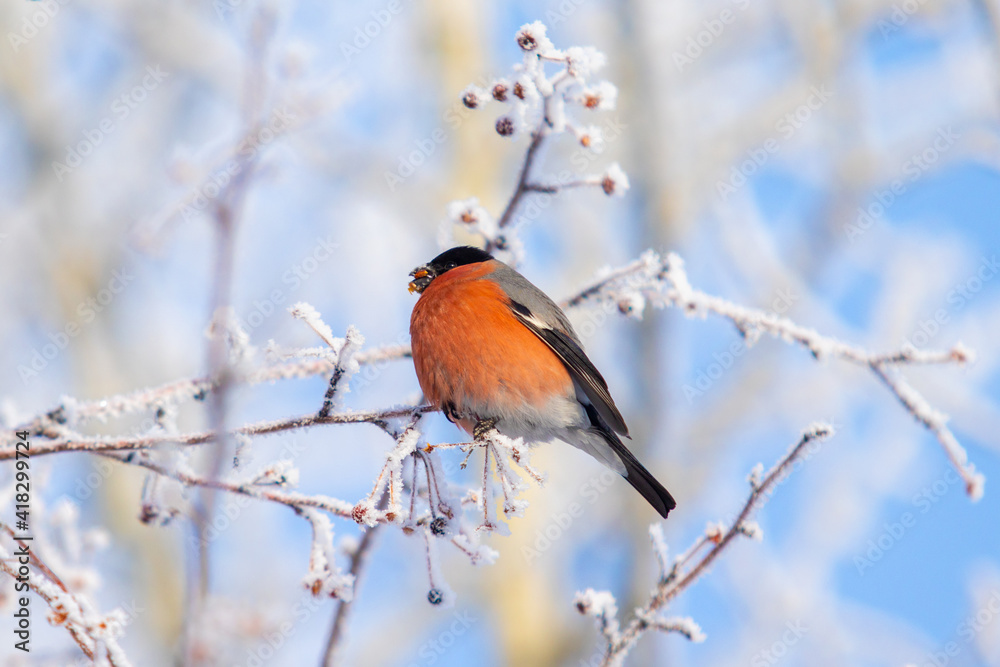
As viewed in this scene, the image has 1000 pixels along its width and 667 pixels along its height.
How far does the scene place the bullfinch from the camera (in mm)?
2938

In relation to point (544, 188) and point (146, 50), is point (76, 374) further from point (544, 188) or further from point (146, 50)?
point (544, 188)

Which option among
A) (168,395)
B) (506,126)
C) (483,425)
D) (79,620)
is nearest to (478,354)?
(483,425)

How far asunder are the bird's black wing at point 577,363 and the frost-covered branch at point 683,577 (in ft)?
3.43

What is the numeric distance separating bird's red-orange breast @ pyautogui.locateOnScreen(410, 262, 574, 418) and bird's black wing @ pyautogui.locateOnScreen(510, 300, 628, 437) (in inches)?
1.1

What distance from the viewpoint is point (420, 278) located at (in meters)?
3.47

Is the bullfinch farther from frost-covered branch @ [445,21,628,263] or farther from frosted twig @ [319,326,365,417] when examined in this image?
frosted twig @ [319,326,365,417]

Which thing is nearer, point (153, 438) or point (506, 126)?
point (153, 438)

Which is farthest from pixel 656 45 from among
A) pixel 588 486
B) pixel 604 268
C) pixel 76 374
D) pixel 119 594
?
pixel 119 594

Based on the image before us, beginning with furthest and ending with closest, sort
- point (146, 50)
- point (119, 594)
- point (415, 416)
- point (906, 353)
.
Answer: point (146, 50)
point (119, 594)
point (906, 353)
point (415, 416)

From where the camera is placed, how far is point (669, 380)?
651 centimetres

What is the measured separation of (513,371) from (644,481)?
634mm

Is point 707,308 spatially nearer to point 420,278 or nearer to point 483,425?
point 483,425

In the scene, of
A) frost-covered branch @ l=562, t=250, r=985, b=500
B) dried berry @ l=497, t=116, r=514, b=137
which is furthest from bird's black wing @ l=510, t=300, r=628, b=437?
dried berry @ l=497, t=116, r=514, b=137

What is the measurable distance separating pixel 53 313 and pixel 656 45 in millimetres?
6303
